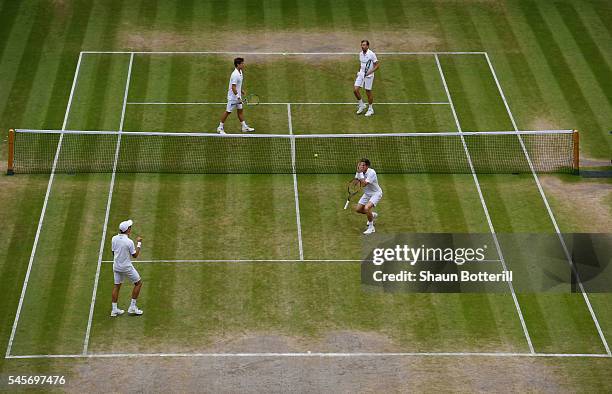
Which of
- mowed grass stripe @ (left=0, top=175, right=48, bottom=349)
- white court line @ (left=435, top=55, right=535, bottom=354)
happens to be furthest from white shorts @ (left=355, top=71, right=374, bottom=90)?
mowed grass stripe @ (left=0, top=175, right=48, bottom=349)

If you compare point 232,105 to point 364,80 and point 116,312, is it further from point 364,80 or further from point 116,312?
point 116,312

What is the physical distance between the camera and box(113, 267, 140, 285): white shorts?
31172 mm

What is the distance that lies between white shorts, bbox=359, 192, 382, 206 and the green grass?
0.81 metres

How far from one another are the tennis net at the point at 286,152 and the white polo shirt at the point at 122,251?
26.2ft

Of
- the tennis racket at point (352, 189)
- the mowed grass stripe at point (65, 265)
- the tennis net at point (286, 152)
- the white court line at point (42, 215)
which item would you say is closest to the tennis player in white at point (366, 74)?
the tennis net at point (286, 152)

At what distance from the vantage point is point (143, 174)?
1517 inches

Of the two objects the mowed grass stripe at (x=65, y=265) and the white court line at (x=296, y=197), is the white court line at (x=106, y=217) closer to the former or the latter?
the mowed grass stripe at (x=65, y=265)

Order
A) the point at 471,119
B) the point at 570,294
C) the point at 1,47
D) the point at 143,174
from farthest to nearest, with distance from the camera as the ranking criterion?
the point at 1,47 → the point at 471,119 → the point at 143,174 → the point at 570,294

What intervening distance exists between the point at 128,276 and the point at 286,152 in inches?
385

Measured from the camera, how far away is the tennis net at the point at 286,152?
38875 mm

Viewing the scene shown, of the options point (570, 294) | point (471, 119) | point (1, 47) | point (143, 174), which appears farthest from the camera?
point (1, 47)

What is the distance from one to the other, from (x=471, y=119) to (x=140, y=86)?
11013 millimetres

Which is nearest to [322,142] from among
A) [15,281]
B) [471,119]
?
[471,119]

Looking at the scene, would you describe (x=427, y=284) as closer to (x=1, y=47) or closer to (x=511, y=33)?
(x=511, y=33)
